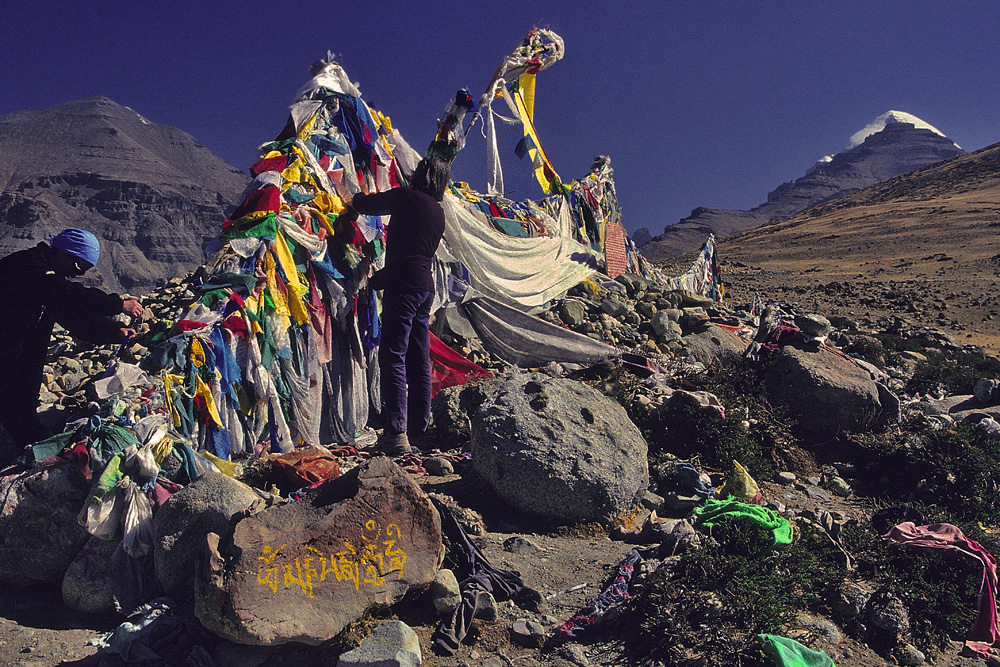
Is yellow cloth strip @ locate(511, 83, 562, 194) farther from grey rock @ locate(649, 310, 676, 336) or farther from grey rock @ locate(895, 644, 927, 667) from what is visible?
grey rock @ locate(895, 644, 927, 667)

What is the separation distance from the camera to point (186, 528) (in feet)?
9.32

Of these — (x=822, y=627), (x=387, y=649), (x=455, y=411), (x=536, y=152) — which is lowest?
(x=822, y=627)

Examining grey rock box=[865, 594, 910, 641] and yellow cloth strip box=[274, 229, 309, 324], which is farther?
yellow cloth strip box=[274, 229, 309, 324]

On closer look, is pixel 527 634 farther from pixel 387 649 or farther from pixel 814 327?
pixel 814 327

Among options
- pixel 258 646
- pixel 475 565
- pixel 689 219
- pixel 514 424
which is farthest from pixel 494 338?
pixel 689 219

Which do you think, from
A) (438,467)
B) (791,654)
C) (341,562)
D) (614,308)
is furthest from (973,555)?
(614,308)

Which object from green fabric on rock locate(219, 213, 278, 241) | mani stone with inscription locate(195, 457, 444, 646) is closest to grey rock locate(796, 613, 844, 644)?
mani stone with inscription locate(195, 457, 444, 646)

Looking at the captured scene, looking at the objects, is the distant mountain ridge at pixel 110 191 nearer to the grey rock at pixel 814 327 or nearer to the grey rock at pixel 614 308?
the grey rock at pixel 614 308

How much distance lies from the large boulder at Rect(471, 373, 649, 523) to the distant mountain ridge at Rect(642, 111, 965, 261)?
86.0m

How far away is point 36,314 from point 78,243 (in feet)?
1.47

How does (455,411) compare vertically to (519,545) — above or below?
above

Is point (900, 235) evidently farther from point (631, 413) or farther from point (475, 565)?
point (475, 565)

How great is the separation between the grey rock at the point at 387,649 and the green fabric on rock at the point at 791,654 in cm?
142

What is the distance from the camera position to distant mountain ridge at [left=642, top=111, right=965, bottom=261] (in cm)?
10119
